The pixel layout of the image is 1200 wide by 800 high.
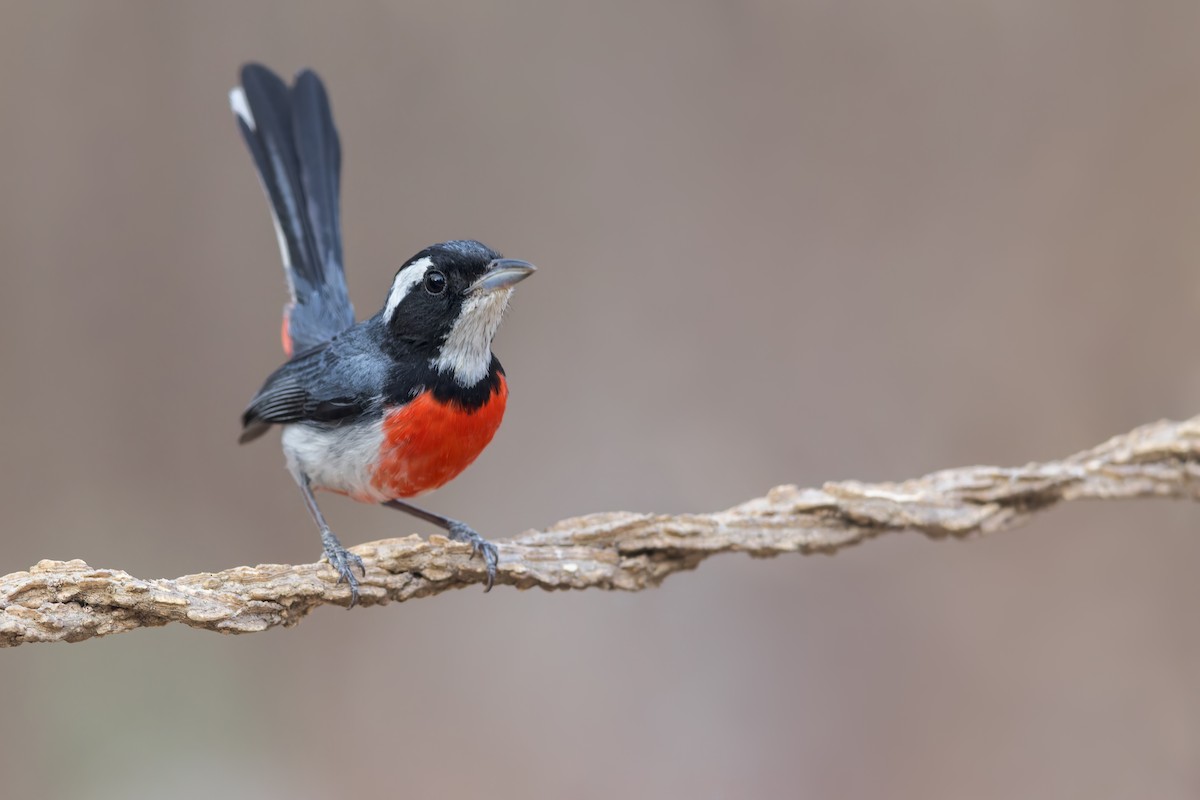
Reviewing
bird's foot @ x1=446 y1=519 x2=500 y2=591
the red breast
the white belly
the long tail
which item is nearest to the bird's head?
the red breast

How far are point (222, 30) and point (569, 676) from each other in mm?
4143

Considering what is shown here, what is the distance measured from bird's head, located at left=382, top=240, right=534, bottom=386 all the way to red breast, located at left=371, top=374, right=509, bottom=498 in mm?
111

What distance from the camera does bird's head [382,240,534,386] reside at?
11.0 ft

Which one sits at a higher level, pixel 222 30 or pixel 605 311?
pixel 222 30

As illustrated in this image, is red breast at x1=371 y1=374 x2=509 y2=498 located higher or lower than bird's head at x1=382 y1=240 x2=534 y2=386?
lower

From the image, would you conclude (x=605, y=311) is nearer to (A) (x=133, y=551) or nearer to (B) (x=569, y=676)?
(B) (x=569, y=676)

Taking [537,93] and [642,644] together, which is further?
[537,93]

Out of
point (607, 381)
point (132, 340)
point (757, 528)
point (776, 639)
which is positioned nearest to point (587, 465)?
point (607, 381)

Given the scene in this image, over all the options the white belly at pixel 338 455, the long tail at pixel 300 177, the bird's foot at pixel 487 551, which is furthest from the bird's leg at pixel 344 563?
the long tail at pixel 300 177

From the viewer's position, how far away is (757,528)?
3178 mm

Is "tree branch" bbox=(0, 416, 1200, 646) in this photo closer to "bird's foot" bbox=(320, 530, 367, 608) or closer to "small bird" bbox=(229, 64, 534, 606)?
"bird's foot" bbox=(320, 530, 367, 608)

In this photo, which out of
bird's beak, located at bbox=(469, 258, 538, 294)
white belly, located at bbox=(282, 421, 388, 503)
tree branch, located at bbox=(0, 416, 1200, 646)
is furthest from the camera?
white belly, located at bbox=(282, 421, 388, 503)

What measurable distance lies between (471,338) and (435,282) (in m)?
0.21

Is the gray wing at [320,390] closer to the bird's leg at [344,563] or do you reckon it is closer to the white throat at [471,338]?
the white throat at [471,338]
